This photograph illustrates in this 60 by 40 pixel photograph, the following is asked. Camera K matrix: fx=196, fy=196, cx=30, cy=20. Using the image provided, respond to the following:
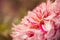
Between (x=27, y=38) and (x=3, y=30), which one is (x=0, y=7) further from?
(x=27, y=38)

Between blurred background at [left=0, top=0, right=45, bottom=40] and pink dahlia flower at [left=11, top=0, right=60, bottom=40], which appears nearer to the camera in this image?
pink dahlia flower at [left=11, top=0, right=60, bottom=40]

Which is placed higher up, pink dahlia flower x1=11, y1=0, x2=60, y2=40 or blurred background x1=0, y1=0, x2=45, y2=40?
blurred background x1=0, y1=0, x2=45, y2=40

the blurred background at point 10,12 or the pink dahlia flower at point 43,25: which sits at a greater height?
the blurred background at point 10,12

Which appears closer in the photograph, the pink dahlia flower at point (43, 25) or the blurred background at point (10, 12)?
the pink dahlia flower at point (43, 25)
